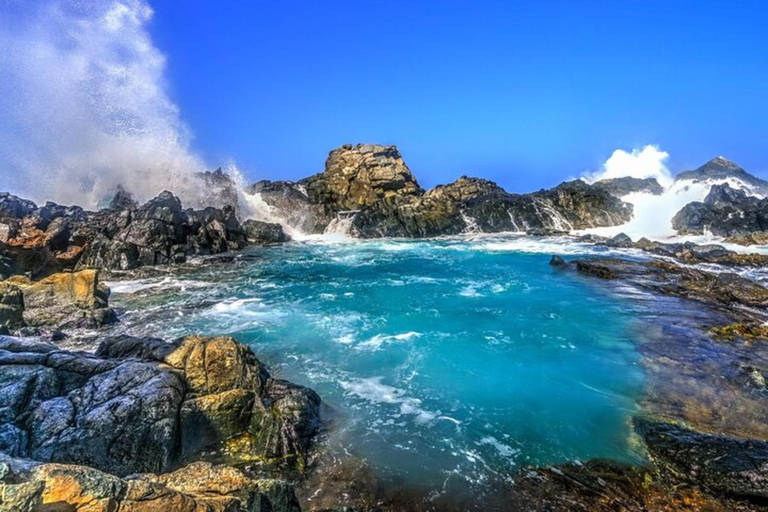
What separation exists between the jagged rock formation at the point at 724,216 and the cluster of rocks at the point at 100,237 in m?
43.6

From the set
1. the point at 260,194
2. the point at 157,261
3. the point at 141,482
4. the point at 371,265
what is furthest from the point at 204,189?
the point at 141,482

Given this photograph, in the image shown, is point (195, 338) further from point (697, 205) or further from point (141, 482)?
point (697, 205)

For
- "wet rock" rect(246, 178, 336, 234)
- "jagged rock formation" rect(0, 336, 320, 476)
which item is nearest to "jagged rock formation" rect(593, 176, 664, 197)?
"wet rock" rect(246, 178, 336, 234)

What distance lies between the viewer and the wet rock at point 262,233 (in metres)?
42.3

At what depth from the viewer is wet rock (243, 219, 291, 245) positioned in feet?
139

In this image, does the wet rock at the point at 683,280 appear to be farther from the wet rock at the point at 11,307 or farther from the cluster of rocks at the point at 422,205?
the wet rock at the point at 11,307

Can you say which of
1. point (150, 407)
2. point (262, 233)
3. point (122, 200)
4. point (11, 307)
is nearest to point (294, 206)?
point (262, 233)

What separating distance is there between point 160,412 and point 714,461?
977cm

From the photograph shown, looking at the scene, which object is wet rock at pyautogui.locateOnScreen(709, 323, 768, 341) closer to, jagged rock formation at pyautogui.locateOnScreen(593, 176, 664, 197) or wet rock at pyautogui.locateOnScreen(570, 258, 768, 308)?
wet rock at pyautogui.locateOnScreen(570, 258, 768, 308)

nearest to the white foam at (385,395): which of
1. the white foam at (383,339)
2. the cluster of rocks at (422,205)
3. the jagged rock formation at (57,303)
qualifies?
the white foam at (383,339)

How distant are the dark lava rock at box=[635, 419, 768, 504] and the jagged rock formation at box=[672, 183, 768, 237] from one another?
1497 inches

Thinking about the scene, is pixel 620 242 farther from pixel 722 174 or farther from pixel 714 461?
pixel 722 174

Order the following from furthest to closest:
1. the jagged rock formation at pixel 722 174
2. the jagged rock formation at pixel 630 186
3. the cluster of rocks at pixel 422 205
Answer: the jagged rock formation at pixel 722 174 < the jagged rock formation at pixel 630 186 < the cluster of rocks at pixel 422 205

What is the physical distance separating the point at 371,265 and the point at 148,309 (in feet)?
51.3
